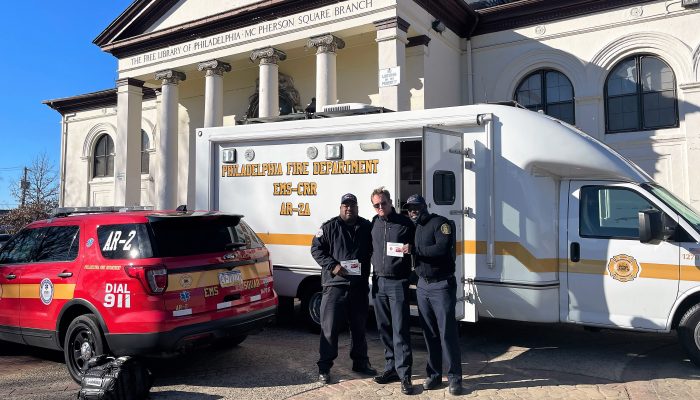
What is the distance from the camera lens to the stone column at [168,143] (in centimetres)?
1959

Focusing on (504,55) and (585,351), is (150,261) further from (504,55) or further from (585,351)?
(504,55)

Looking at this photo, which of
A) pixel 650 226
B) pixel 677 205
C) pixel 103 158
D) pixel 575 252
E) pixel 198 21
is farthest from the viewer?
pixel 103 158

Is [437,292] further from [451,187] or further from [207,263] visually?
[207,263]

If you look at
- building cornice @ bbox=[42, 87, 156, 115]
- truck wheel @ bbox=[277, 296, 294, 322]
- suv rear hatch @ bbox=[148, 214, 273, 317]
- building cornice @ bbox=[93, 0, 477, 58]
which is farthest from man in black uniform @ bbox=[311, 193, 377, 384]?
building cornice @ bbox=[42, 87, 156, 115]

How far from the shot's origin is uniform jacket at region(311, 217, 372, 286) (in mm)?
5273

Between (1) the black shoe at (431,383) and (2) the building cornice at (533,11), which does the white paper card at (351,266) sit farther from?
(2) the building cornice at (533,11)

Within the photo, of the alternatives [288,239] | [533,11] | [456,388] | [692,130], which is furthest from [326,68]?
[456,388]

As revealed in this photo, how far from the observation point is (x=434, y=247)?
490 centimetres

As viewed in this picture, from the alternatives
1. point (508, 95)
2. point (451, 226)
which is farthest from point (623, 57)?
point (451, 226)

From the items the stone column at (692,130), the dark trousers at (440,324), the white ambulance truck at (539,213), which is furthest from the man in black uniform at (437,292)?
the stone column at (692,130)

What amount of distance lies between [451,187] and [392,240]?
1528 mm

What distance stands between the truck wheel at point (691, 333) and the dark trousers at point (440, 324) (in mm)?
2421

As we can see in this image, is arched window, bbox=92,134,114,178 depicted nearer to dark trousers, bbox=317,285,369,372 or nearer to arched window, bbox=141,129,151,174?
arched window, bbox=141,129,151,174

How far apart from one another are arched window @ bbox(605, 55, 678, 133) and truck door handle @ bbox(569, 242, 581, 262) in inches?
415
